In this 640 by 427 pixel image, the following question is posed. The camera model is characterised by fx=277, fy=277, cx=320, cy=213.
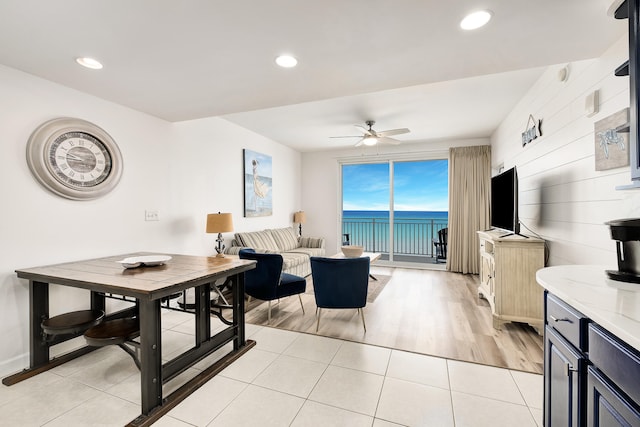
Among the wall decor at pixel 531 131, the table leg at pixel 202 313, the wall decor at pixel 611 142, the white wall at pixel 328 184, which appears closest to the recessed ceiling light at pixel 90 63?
the table leg at pixel 202 313

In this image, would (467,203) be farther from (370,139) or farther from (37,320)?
(37,320)

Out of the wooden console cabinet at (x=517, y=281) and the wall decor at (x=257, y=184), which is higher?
the wall decor at (x=257, y=184)

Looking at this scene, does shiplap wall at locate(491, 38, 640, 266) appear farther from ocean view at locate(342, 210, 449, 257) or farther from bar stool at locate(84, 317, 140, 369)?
ocean view at locate(342, 210, 449, 257)

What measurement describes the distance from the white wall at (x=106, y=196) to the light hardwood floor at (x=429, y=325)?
61.5 inches

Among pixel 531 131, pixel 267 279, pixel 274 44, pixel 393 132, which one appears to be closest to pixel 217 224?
pixel 267 279

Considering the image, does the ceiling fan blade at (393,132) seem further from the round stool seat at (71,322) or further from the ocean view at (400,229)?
the round stool seat at (71,322)

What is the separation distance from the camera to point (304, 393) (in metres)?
1.92

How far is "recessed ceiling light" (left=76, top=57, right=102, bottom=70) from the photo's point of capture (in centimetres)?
201

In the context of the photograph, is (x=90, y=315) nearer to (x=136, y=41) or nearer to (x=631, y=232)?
(x=136, y=41)

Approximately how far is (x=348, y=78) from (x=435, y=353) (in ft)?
8.12

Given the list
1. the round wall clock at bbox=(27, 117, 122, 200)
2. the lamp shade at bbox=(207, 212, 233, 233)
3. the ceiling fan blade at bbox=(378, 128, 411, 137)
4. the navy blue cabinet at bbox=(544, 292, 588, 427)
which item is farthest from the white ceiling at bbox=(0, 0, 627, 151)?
the navy blue cabinet at bbox=(544, 292, 588, 427)

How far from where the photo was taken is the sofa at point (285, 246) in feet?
14.5

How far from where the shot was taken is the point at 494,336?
2744 millimetres

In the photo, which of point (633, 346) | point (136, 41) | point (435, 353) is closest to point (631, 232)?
point (633, 346)
